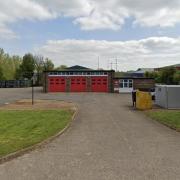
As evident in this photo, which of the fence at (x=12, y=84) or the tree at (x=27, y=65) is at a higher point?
the tree at (x=27, y=65)

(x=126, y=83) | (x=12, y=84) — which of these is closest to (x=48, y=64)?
(x=12, y=84)

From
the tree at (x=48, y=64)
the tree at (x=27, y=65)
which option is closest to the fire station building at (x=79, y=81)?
the tree at (x=27, y=65)

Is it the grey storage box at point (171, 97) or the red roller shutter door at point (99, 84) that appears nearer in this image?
the grey storage box at point (171, 97)

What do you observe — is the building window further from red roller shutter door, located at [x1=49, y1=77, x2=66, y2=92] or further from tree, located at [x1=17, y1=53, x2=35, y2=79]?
tree, located at [x1=17, y1=53, x2=35, y2=79]

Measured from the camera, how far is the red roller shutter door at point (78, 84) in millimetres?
61469

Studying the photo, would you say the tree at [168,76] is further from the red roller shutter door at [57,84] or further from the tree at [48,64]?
the tree at [48,64]

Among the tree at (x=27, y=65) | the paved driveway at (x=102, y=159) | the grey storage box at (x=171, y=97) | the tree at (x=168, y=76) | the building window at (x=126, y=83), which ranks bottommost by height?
the paved driveway at (x=102, y=159)

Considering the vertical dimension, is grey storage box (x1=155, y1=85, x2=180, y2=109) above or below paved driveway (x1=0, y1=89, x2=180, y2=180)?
above

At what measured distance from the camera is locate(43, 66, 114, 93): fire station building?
201 feet

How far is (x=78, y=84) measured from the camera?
61719 mm

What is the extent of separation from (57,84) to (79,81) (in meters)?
3.82

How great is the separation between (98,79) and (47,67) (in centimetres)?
5517

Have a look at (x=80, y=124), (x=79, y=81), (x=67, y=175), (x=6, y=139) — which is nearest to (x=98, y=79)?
(x=79, y=81)

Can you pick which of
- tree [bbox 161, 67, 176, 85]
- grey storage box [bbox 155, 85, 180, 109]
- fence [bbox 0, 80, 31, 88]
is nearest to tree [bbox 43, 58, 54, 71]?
fence [bbox 0, 80, 31, 88]
